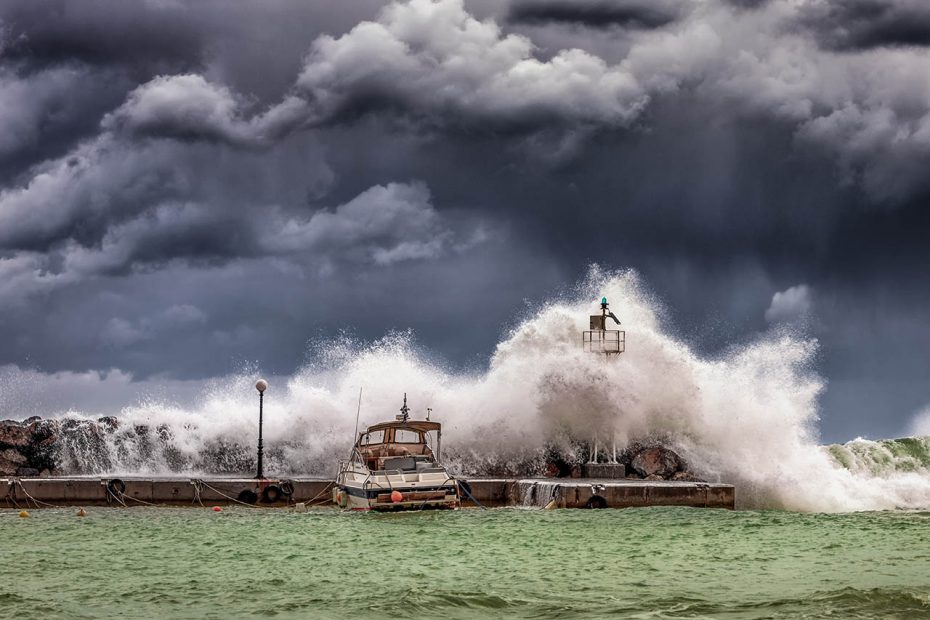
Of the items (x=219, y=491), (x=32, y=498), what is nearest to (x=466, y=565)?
(x=219, y=491)

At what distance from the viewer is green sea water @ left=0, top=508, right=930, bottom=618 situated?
14.6 m

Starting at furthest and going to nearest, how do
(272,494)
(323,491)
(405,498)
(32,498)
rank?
(323,491), (272,494), (32,498), (405,498)

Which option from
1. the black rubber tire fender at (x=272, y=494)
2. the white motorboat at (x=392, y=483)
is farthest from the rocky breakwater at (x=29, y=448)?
the white motorboat at (x=392, y=483)

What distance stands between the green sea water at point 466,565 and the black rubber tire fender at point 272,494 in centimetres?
210

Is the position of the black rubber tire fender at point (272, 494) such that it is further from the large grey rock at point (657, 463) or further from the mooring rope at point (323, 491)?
the large grey rock at point (657, 463)

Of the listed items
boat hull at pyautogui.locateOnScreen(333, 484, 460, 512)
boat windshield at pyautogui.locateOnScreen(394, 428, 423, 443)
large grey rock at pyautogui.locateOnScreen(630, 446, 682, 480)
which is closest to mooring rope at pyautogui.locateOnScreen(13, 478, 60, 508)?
boat hull at pyautogui.locateOnScreen(333, 484, 460, 512)

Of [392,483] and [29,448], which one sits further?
[29,448]

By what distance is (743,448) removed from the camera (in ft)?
123

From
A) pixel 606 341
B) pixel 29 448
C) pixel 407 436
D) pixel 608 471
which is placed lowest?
pixel 608 471

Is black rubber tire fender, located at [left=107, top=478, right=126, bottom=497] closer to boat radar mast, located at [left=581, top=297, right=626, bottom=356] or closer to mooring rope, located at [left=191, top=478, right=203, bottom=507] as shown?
mooring rope, located at [left=191, top=478, right=203, bottom=507]

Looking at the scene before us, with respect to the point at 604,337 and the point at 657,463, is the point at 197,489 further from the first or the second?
the point at 657,463

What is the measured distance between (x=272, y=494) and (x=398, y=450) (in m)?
3.52

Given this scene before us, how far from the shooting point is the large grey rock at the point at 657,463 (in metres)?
34.8

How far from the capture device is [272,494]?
1210 inches
